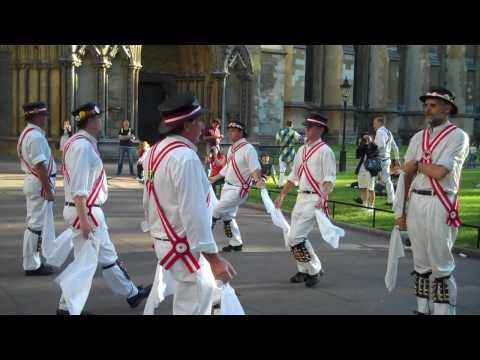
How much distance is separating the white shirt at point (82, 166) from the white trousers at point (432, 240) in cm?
310

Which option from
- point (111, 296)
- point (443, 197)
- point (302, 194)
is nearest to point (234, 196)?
point (302, 194)

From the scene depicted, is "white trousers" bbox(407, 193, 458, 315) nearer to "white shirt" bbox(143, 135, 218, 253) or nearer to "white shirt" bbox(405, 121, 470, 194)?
"white shirt" bbox(405, 121, 470, 194)

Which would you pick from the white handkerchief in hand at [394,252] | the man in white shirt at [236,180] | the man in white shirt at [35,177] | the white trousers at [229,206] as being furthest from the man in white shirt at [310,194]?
the man in white shirt at [35,177]

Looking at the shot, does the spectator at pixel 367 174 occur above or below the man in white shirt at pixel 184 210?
below

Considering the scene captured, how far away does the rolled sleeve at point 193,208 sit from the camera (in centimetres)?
445

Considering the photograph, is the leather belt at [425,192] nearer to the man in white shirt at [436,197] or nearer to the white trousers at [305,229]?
the man in white shirt at [436,197]

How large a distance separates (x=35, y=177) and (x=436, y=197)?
4913 millimetres

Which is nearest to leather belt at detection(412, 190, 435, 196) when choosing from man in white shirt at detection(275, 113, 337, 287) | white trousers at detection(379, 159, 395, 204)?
man in white shirt at detection(275, 113, 337, 287)

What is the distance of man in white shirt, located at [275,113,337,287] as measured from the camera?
27.1 feet

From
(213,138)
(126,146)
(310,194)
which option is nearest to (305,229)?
(310,194)

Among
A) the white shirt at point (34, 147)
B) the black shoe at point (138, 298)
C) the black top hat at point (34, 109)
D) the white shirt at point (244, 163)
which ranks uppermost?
the black top hat at point (34, 109)

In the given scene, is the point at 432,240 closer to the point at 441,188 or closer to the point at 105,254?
the point at 441,188

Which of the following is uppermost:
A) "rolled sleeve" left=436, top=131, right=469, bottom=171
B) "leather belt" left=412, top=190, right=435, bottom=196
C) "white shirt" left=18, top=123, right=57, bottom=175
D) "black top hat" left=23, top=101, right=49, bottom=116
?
"black top hat" left=23, top=101, right=49, bottom=116

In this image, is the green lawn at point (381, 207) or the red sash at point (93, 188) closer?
the red sash at point (93, 188)
